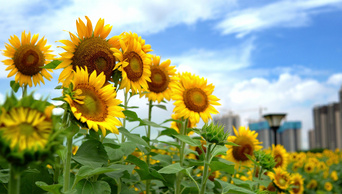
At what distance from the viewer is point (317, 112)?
51594 mm

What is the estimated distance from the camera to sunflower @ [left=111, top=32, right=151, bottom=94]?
194 cm

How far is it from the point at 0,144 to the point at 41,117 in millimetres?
107

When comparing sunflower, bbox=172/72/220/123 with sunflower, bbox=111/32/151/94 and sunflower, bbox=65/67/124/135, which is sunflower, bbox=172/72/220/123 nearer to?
sunflower, bbox=111/32/151/94

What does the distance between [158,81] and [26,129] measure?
208 centimetres

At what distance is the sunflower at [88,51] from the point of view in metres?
1.89

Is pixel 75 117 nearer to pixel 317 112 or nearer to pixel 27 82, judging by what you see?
pixel 27 82

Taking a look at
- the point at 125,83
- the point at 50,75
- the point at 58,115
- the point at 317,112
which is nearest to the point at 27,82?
the point at 50,75

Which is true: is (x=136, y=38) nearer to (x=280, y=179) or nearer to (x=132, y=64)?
(x=132, y=64)

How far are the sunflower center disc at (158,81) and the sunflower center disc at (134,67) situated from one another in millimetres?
706

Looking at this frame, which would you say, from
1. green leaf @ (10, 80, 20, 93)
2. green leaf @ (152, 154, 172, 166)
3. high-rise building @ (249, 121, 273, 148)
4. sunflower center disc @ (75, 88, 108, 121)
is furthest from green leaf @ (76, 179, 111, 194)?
high-rise building @ (249, 121, 273, 148)

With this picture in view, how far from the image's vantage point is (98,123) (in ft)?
5.00

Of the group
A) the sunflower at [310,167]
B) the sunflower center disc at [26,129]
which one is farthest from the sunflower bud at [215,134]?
the sunflower at [310,167]

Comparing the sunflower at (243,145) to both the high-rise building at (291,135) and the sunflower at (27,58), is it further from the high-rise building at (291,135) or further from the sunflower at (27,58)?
the high-rise building at (291,135)

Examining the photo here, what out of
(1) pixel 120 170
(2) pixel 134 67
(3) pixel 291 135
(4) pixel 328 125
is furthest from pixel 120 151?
(3) pixel 291 135
